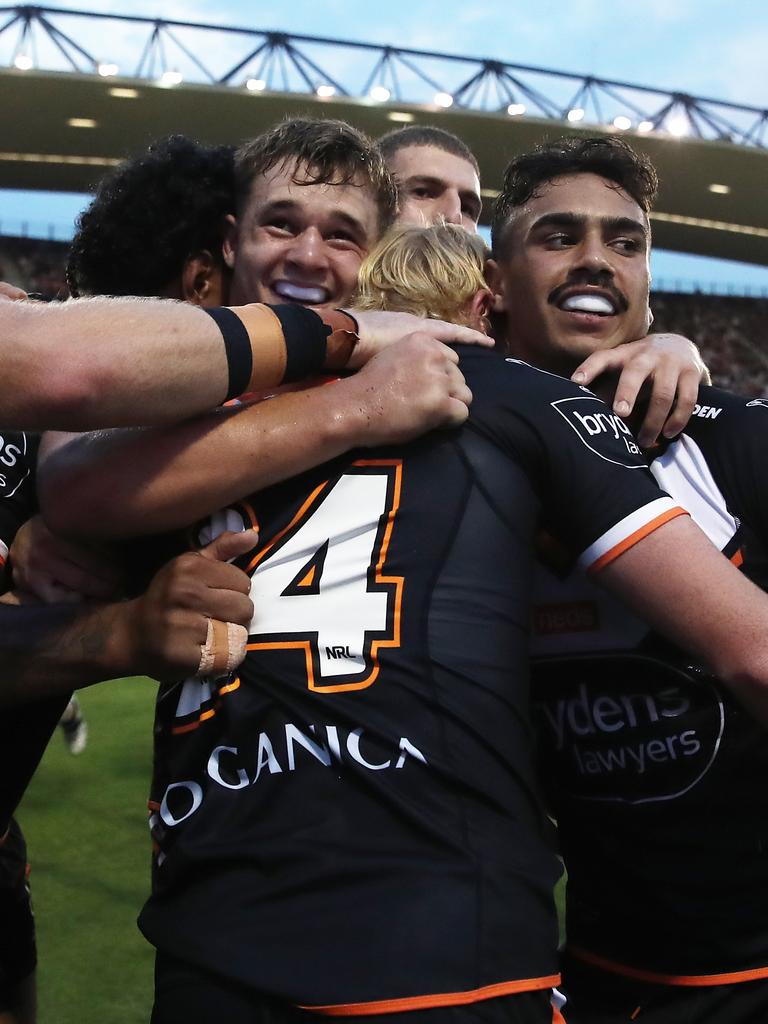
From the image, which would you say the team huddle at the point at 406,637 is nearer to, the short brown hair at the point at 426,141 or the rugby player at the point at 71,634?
the rugby player at the point at 71,634

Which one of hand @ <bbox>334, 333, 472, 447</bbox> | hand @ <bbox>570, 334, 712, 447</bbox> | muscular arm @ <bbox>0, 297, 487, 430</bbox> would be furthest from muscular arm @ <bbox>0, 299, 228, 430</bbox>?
hand @ <bbox>570, 334, 712, 447</bbox>

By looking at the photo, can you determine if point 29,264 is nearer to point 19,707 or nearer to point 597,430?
point 19,707

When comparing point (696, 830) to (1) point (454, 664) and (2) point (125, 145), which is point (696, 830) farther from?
(2) point (125, 145)

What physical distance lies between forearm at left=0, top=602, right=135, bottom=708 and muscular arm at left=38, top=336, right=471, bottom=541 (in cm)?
25

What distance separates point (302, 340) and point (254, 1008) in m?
0.89

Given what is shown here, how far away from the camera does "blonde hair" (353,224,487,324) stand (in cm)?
176

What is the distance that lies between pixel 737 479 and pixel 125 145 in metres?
19.2

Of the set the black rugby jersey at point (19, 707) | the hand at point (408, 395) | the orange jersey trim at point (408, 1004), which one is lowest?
the orange jersey trim at point (408, 1004)

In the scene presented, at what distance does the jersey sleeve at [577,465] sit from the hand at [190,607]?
1.34 feet

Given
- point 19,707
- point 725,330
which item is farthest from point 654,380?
point 725,330

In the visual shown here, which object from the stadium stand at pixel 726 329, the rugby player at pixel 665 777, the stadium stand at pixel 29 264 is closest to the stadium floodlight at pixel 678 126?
the stadium stand at pixel 726 329

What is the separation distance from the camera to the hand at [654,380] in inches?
74.5

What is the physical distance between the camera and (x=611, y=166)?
238cm

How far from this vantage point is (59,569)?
1.80m
